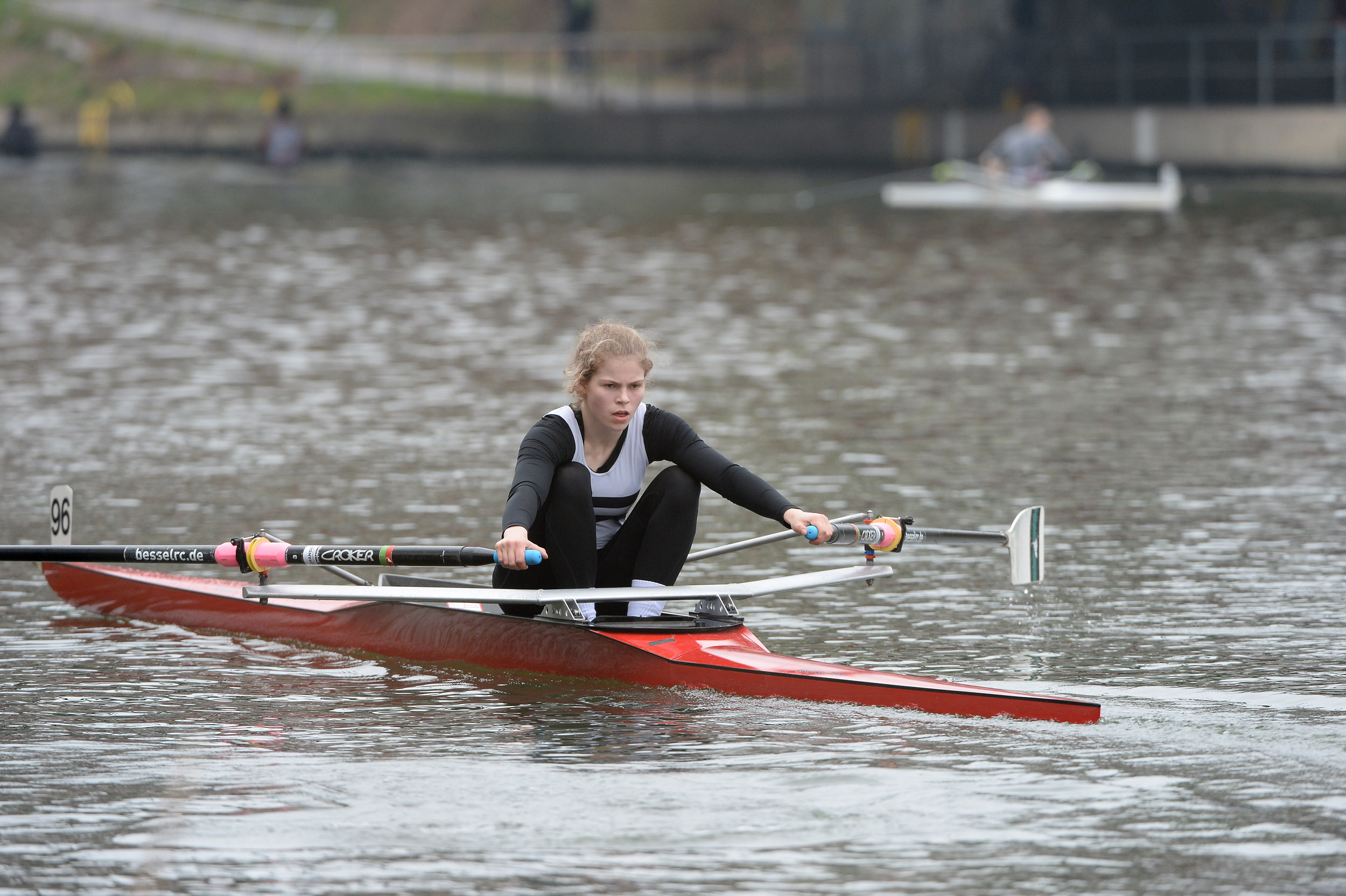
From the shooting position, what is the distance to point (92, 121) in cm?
5219

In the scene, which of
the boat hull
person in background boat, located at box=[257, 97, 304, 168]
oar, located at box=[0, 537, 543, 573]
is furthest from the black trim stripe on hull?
person in background boat, located at box=[257, 97, 304, 168]

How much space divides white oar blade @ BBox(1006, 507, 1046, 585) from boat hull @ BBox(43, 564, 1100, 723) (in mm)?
1080

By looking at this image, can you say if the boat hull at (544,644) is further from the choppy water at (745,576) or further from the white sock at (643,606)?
the white sock at (643,606)

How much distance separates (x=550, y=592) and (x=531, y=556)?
0.37 m

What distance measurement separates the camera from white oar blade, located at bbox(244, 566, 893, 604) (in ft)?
23.8

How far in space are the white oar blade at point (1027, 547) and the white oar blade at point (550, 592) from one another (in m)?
0.72

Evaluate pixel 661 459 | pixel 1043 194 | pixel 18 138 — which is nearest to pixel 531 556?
pixel 661 459

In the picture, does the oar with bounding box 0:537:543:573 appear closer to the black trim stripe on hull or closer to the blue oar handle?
the blue oar handle

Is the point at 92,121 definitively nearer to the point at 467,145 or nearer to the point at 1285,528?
the point at 467,145

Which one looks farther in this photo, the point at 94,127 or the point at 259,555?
the point at 94,127

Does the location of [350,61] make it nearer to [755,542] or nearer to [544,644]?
[755,542]

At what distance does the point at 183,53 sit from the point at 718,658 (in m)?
52.1

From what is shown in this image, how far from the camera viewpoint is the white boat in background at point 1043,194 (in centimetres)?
2994

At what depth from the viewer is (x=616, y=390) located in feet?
23.7
